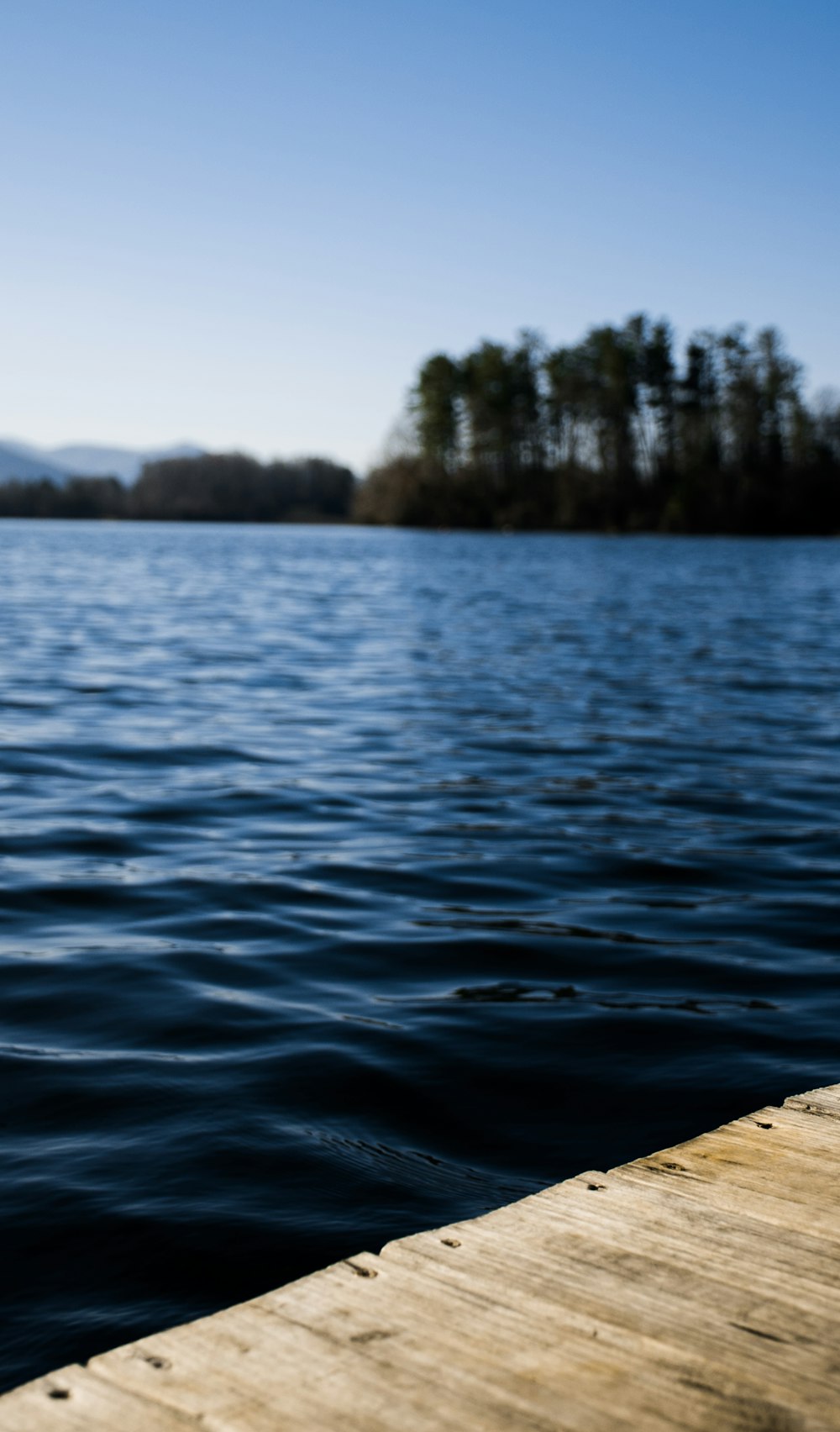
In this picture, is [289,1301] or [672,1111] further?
[672,1111]

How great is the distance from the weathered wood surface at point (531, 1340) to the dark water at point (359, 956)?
824 mm

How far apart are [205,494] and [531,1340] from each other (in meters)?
150

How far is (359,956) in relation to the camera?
18.6 ft

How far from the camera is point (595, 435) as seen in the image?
10262 cm

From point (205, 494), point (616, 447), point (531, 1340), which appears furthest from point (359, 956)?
point (205, 494)

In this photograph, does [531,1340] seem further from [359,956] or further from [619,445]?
[619,445]

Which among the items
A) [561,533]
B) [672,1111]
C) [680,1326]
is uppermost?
[561,533]

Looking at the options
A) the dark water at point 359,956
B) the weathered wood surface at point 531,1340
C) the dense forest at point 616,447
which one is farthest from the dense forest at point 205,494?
the weathered wood surface at point 531,1340

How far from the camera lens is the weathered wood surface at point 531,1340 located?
1.97 m

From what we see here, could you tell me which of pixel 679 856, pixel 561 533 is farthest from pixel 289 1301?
pixel 561 533

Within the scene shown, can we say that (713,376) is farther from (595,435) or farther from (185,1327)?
(185,1327)

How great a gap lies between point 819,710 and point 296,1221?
1123 centimetres

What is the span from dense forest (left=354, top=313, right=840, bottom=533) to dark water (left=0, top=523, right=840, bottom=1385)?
86.1m

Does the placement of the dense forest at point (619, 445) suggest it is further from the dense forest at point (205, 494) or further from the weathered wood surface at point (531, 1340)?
the weathered wood surface at point (531, 1340)
